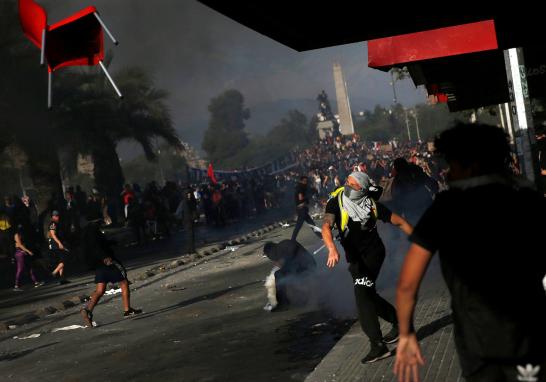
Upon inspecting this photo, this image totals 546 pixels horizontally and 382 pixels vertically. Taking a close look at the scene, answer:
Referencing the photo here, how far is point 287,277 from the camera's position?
10312 millimetres

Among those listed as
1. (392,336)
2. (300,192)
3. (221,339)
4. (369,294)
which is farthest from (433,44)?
(300,192)

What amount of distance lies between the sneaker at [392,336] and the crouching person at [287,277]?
2933 mm

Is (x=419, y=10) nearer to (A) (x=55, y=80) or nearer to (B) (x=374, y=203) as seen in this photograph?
(B) (x=374, y=203)

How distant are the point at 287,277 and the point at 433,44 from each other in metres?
3.71

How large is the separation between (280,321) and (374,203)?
2.76 m

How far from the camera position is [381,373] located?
604 centimetres

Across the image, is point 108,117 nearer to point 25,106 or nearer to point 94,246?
point 25,106

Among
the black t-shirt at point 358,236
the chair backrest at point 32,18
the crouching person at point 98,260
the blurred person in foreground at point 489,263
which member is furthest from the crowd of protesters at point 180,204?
the blurred person in foreground at point 489,263

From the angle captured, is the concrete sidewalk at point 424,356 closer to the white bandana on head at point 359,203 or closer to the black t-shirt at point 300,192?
the white bandana on head at point 359,203

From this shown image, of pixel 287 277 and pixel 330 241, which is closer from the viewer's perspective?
pixel 330 241

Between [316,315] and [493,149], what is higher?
[493,149]

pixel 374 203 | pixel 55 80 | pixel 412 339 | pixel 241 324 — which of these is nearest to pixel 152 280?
pixel 241 324

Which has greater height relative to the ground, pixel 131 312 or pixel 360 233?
pixel 360 233

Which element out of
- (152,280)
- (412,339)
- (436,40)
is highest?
(436,40)
